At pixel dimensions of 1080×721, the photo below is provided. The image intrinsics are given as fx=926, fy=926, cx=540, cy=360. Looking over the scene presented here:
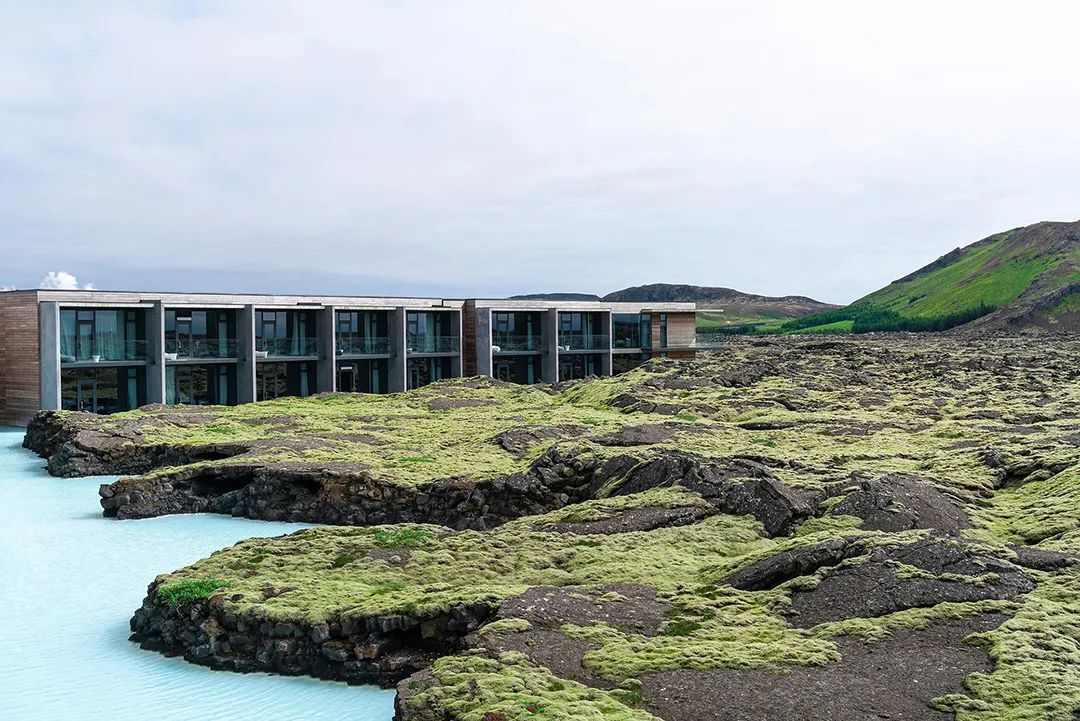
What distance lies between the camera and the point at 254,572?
2041 centimetres

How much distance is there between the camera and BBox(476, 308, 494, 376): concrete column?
244 ft

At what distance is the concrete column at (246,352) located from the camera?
60.6 metres

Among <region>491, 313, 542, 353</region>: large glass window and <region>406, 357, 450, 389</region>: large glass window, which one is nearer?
<region>406, 357, 450, 389</region>: large glass window

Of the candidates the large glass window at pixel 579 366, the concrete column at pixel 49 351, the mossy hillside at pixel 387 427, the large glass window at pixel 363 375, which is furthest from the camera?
the large glass window at pixel 579 366

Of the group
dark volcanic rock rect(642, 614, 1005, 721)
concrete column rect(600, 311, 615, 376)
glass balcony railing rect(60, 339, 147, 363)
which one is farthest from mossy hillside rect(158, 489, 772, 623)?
concrete column rect(600, 311, 615, 376)

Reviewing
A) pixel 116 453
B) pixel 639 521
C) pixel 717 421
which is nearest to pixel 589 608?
pixel 639 521

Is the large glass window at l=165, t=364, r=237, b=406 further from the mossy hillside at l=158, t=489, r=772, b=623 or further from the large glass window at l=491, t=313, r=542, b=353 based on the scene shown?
the mossy hillside at l=158, t=489, r=772, b=623

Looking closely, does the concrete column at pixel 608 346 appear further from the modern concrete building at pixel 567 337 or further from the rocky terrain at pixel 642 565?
the rocky terrain at pixel 642 565

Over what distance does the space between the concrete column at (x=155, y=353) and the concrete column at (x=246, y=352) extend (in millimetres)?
5580

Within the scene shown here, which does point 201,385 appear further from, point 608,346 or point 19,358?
point 608,346

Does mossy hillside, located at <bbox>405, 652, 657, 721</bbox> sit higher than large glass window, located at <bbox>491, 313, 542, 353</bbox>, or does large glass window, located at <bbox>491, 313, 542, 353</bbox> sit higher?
large glass window, located at <bbox>491, 313, 542, 353</bbox>

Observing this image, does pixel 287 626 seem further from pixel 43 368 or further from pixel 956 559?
pixel 43 368

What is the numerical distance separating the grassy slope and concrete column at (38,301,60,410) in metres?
13.9

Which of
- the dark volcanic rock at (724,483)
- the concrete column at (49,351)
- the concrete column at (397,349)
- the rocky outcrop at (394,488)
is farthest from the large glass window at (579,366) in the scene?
the dark volcanic rock at (724,483)
